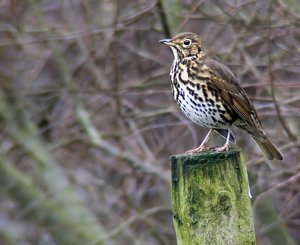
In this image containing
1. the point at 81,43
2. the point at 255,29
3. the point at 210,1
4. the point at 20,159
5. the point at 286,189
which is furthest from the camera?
the point at 20,159

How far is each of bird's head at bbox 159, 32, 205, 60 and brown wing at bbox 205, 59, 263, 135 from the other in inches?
8.9

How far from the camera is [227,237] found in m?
3.72

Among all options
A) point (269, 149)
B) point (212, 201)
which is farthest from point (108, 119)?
point (212, 201)

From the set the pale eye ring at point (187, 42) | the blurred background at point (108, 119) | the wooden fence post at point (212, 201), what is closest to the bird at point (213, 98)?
the pale eye ring at point (187, 42)

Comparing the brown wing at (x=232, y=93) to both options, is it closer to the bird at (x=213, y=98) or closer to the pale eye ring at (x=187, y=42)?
the bird at (x=213, y=98)

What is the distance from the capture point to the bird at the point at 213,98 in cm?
560

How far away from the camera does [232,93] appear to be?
566cm

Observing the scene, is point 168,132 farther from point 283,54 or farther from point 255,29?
point 255,29

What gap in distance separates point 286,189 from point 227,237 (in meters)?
5.18

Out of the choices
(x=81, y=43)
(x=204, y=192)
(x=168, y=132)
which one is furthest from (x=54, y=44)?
(x=204, y=192)

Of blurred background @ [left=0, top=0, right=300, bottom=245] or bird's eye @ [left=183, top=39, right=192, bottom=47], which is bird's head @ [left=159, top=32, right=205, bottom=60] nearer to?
bird's eye @ [left=183, top=39, right=192, bottom=47]

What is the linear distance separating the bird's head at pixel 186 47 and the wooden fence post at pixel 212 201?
2.13m

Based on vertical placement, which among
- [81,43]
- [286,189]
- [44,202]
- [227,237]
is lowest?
[227,237]

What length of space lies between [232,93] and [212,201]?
1.98m
